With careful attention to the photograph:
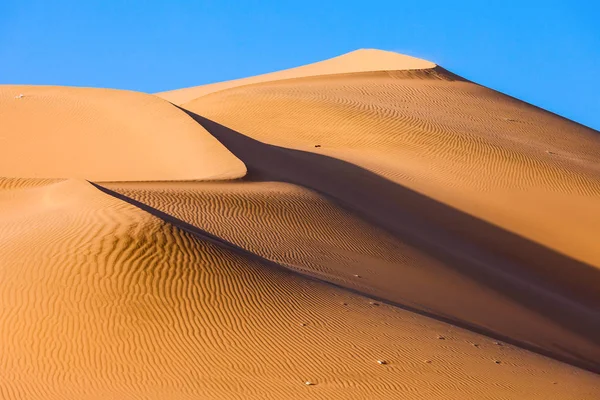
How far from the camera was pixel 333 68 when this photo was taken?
45.7 meters

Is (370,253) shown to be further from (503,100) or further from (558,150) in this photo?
(503,100)

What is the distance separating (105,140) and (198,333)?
14.2m

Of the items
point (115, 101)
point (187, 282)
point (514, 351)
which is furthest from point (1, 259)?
point (115, 101)

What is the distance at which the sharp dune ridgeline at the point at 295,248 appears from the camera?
885 centimetres

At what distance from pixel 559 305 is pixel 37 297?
10.2 m

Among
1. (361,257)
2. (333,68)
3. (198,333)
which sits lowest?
(198,333)

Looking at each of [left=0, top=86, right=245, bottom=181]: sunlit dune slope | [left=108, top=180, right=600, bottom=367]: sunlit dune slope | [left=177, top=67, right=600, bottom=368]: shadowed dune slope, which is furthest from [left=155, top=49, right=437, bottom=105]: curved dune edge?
[left=108, top=180, right=600, bottom=367]: sunlit dune slope

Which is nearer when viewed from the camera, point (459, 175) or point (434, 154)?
point (459, 175)

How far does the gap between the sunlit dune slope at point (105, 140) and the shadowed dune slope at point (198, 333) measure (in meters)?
7.04

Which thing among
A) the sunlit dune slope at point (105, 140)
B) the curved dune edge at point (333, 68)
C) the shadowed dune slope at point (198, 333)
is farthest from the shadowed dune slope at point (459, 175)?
the curved dune edge at point (333, 68)

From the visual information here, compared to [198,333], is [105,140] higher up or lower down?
higher up

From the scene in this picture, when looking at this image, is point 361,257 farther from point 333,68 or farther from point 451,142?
point 333,68

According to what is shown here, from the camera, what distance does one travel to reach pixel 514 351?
34.9 feet

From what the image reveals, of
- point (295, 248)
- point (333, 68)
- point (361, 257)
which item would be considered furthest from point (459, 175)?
point (333, 68)
